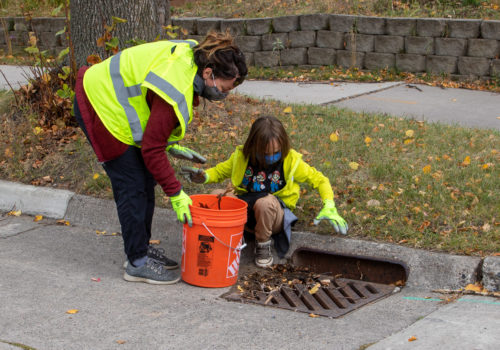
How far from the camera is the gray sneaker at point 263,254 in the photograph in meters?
4.19

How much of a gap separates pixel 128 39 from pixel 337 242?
3.07m

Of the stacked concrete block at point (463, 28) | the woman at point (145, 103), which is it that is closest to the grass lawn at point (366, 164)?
the woman at point (145, 103)

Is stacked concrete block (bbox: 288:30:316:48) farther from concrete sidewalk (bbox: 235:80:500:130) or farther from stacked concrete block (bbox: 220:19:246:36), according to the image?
concrete sidewalk (bbox: 235:80:500:130)

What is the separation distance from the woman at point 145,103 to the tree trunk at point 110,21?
2.38 meters

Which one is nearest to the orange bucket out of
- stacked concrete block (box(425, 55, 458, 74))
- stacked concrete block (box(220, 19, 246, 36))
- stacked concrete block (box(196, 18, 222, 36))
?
stacked concrete block (box(425, 55, 458, 74))

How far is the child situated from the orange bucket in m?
0.26

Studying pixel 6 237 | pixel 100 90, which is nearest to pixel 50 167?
pixel 6 237

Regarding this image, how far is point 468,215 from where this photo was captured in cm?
420

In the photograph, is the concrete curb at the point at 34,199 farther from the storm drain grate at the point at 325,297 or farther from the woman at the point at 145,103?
the storm drain grate at the point at 325,297

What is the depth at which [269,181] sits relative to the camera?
4.29m

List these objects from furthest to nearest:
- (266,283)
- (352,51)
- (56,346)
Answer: (352,51)
(266,283)
(56,346)

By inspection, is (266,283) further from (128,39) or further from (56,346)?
(128,39)

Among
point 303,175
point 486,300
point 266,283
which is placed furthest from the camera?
point 303,175

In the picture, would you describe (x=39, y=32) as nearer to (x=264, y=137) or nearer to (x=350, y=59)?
(x=350, y=59)
